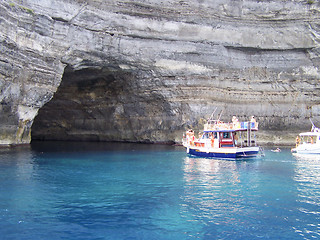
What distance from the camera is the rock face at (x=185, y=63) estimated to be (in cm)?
3080

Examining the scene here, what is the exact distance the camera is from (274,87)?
38.3m

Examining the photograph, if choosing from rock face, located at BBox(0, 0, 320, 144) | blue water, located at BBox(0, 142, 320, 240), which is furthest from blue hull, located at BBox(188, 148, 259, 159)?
rock face, located at BBox(0, 0, 320, 144)

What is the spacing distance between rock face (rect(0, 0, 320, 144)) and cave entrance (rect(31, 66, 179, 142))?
159mm

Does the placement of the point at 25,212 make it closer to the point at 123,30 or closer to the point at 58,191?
the point at 58,191

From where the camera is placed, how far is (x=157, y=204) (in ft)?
35.9

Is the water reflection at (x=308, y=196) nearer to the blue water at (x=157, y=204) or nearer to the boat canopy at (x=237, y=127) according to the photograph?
the blue water at (x=157, y=204)

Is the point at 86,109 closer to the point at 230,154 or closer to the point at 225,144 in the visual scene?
the point at 225,144

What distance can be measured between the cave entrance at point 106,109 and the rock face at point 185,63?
159mm

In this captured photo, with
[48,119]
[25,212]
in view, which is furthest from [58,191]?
[48,119]

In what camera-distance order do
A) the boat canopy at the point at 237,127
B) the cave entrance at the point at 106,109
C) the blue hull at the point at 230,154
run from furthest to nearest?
the cave entrance at the point at 106,109
the boat canopy at the point at 237,127
the blue hull at the point at 230,154

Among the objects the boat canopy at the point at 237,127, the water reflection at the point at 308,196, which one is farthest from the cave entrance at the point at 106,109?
the water reflection at the point at 308,196

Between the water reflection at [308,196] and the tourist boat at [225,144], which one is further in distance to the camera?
the tourist boat at [225,144]

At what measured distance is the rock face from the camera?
30797 mm

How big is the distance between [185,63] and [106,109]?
520 inches
